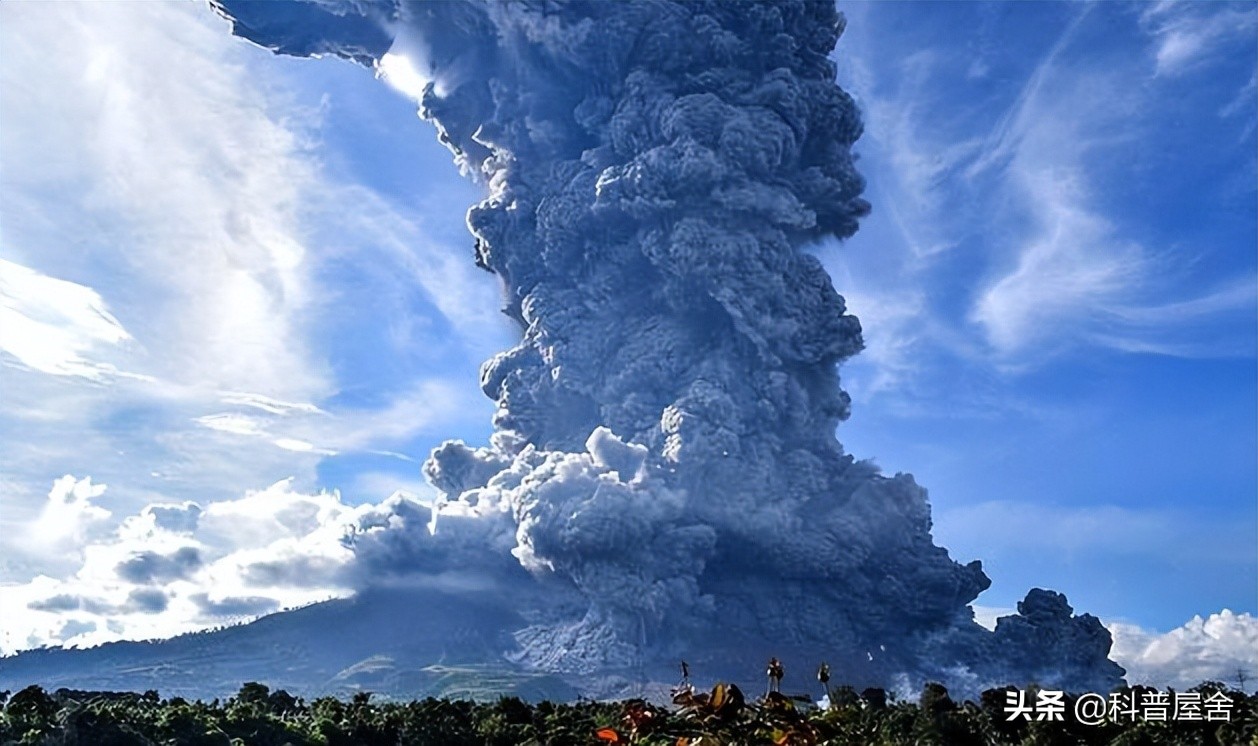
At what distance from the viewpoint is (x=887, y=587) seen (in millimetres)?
172750

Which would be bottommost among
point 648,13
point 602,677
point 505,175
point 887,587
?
point 602,677

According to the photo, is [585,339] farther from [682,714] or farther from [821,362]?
[682,714]

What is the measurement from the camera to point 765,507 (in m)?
160

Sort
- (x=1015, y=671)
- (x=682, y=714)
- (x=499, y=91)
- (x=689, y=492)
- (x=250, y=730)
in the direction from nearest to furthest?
(x=682, y=714) < (x=250, y=730) < (x=689, y=492) < (x=499, y=91) < (x=1015, y=671)

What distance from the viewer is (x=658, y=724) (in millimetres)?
6031

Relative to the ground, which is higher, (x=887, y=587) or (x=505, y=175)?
(x=505, y=175)

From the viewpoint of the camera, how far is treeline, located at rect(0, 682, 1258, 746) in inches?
240

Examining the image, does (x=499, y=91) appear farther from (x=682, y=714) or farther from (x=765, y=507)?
(x=682, y=714)

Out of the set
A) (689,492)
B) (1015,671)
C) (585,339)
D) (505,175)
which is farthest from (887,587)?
(505,175)

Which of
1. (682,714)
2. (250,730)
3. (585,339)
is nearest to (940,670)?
(585,339)

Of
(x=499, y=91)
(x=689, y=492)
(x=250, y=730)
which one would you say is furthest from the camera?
(x=499, y=91)

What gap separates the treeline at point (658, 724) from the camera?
610 cm

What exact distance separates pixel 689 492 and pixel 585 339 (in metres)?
27.5

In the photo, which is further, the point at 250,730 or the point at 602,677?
the point at 602,677
